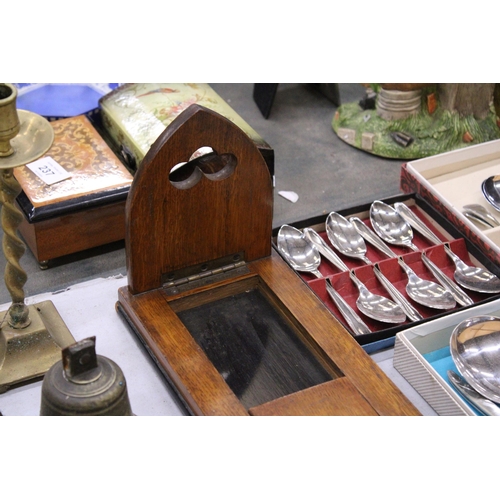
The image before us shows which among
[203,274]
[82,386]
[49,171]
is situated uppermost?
[82,386]

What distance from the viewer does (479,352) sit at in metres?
1.38

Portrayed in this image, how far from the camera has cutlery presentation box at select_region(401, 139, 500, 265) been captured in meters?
1.71

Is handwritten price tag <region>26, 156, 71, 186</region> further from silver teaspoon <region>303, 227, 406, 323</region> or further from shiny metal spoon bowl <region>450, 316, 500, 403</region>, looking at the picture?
shiny metal spoon bowl <region>450, 316, 500, 403</region>

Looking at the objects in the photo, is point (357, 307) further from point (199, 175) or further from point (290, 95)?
point (290, 95)

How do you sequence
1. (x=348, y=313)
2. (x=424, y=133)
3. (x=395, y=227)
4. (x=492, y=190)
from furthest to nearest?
1. (x=424, y=133)
2. (x=492, y=190)
3. (x=395, y=227)
4. (x=348, y=313)

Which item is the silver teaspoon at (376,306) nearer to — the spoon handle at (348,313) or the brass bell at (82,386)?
the spoon handle at (348,313)

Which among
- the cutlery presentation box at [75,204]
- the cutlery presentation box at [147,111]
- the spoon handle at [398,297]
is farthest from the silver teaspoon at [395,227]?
the cutlery presentation box at [75,204]

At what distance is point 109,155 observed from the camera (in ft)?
6.58

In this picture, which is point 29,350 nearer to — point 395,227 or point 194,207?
point 194,207

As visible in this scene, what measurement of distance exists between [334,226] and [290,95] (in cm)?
120

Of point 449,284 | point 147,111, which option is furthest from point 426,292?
point 147,111

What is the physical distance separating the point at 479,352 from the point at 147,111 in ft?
3.77

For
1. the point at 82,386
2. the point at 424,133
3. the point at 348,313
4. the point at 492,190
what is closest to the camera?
the point at 82,386

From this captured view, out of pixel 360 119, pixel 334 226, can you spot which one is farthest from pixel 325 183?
pixel 334 226
